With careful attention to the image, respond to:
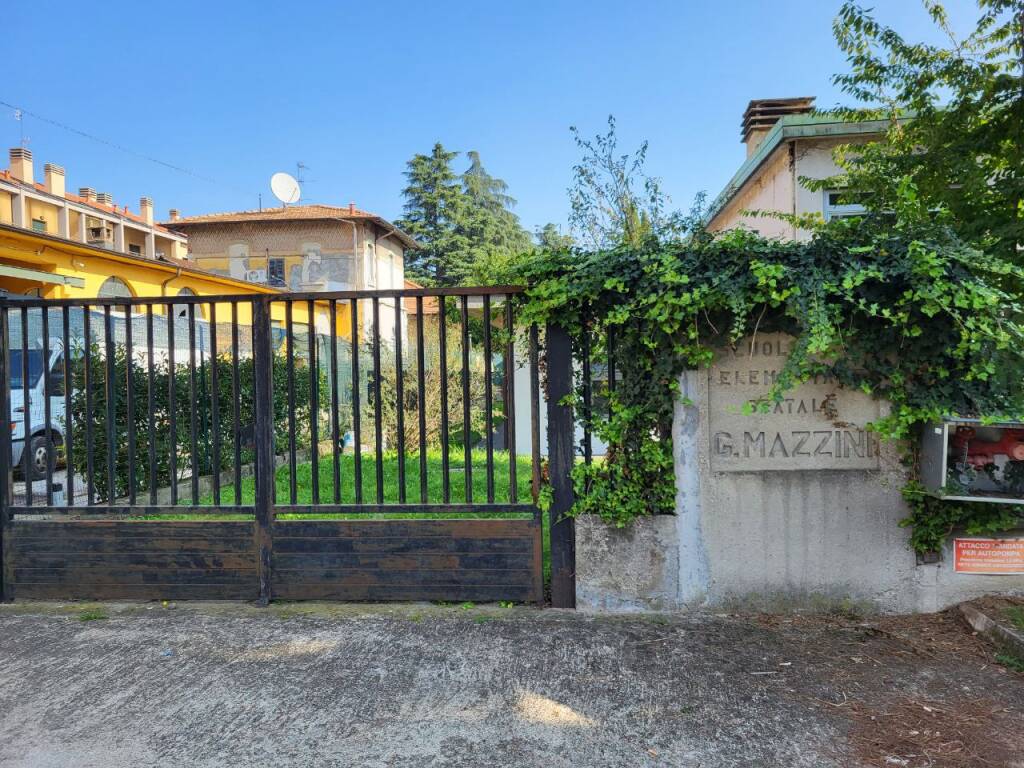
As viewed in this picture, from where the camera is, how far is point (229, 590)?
4.80 metres

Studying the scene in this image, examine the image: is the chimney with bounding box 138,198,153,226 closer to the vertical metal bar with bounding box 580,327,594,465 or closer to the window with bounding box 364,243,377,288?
the window with bounding box 364,243,377,288

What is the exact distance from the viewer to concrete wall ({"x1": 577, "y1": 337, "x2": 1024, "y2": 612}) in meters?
4.41

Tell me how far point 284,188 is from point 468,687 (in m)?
29.3

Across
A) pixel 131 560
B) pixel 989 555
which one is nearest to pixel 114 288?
pixel 131 560

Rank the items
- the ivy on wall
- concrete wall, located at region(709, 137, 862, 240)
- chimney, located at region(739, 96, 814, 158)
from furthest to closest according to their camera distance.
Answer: chimney, located at region(739, 96, 814, 158), concrete wall, located at region(709, 137, 862, 240), the ivy on wall

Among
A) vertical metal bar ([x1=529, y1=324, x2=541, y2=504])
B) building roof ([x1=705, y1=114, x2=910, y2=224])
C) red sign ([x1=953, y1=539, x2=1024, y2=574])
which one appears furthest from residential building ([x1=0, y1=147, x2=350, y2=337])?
building roof ([x1=705, y1=114, x2=910, y2=224])

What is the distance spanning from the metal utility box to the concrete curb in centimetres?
69

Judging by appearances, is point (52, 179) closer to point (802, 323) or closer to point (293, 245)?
point (293, 245)

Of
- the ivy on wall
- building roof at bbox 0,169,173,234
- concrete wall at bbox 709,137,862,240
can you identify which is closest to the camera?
the ivy on wall

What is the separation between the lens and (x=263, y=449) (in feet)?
15.5

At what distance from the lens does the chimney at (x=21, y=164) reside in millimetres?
36344

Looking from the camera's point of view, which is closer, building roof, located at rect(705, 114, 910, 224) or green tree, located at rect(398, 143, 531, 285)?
building roof, located at rect(705, 114, 910, 224)

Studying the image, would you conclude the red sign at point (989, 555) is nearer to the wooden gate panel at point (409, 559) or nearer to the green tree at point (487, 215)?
the wooden gate panel at point (409, 559)

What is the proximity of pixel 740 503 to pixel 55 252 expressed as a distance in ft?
63.2
